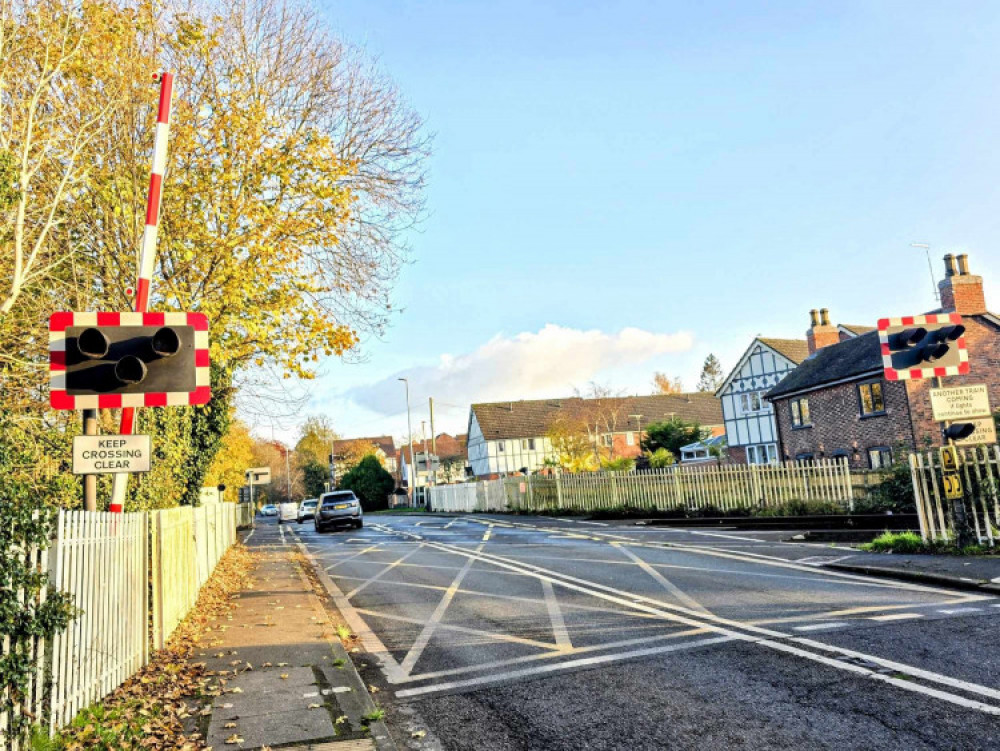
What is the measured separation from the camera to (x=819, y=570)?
11094mm

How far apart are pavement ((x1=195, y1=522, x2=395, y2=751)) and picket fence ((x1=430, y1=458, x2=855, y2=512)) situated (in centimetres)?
1516

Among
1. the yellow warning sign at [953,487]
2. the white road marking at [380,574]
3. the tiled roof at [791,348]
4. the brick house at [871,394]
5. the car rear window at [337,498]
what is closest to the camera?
the yellow warning sign at [953,487]

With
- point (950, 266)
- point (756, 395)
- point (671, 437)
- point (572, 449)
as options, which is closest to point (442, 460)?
point (671, 437)

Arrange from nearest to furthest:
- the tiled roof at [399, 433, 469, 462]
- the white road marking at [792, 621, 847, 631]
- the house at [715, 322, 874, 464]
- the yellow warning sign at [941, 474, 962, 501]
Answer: the white road marking at [792, 621, 847, 631]
the yellow warning sign at [941, 474, 962, 501]
the house at [715, 322, 874, 464]
the tiled roof at [399, 433, 469, 462]

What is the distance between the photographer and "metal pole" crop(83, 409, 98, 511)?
6321mm

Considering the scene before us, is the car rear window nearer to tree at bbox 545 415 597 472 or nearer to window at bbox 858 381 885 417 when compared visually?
tree at bbox 545 415 597 472

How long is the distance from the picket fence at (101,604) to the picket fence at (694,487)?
17.0m

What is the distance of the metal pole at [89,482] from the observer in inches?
249

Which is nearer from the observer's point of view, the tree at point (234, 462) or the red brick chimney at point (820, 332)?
the tree at point (234, 462)

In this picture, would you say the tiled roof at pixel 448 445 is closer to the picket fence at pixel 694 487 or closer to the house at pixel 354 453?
the house at pixel 354 453

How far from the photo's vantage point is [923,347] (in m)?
11.1

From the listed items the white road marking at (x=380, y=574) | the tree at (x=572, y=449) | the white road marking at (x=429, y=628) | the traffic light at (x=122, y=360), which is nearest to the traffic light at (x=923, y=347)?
the white road marking at (x=429, y=628)

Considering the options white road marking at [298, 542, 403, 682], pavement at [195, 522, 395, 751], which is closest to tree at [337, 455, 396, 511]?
white road marking at [298, 542, 403, 682]

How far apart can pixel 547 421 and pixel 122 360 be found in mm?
68768
